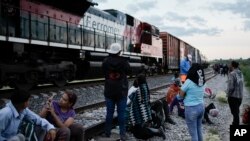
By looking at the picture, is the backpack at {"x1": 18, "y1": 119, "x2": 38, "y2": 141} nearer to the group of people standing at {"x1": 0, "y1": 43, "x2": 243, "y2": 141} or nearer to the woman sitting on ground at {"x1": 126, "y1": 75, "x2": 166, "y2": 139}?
the group of people standing at {"x1": 0, "y1": 43, "x2": 243, "y2": 141}

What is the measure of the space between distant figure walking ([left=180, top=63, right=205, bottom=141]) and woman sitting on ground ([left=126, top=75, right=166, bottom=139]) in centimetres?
119

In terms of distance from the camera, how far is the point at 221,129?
28.9 feet

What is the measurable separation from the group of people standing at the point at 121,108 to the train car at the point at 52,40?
473cm

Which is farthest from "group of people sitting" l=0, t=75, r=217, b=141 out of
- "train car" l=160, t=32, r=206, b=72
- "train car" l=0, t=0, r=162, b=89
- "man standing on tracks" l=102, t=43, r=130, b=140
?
"train car" l=160, t=32, r=206, b=72

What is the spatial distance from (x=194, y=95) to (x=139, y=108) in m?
1.56

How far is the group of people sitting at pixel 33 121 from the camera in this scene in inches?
156

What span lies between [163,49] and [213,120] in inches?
955

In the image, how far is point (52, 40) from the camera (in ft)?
42.7

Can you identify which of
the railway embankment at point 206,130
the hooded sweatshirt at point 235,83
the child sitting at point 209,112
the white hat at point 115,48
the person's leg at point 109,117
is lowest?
the railway embankment at point 206,130

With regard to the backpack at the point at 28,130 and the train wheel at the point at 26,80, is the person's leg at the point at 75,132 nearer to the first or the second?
the backpack at the point at 28,130

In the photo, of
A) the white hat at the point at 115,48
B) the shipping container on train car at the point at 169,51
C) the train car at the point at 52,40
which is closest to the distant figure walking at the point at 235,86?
the white hat at the point at 115,48

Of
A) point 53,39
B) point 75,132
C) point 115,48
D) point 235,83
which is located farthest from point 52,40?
point 75,132

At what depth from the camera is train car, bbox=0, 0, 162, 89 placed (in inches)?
436

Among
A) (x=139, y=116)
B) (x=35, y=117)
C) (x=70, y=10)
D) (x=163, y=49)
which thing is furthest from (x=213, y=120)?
(x=163, y=49)
